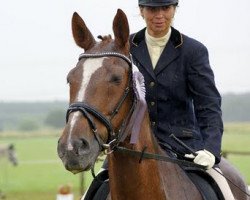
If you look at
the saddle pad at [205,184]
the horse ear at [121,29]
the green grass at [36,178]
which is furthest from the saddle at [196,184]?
the green grass at [36,178]

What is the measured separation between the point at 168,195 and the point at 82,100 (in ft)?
3.90

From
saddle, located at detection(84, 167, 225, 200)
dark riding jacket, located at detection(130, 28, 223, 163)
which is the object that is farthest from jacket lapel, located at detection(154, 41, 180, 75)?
saddle, located at detection(84, 167, 225, 200)

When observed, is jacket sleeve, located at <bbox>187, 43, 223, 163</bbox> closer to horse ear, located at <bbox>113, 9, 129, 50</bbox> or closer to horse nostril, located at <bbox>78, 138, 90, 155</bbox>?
horse ear, located at <bbox>113, 9, 129, 50</bbox>

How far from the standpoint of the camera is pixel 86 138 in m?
4.71

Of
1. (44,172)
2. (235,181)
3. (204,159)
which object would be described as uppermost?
(204,159)

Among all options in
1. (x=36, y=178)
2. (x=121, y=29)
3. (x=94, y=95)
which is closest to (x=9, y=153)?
(x=36, y=178)

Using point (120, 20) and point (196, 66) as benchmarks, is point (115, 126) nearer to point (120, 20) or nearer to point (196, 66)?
point (120, 20)

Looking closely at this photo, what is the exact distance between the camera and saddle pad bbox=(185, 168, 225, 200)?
5.93 meters

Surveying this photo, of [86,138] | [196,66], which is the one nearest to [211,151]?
[196,66]

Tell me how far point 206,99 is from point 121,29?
112 centimetres

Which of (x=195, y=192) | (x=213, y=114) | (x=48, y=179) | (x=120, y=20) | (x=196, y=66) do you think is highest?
(x=120, y=20)

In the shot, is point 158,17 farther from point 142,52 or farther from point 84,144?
point 84,144

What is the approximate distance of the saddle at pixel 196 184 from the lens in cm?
596

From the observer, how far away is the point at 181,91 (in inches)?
238
